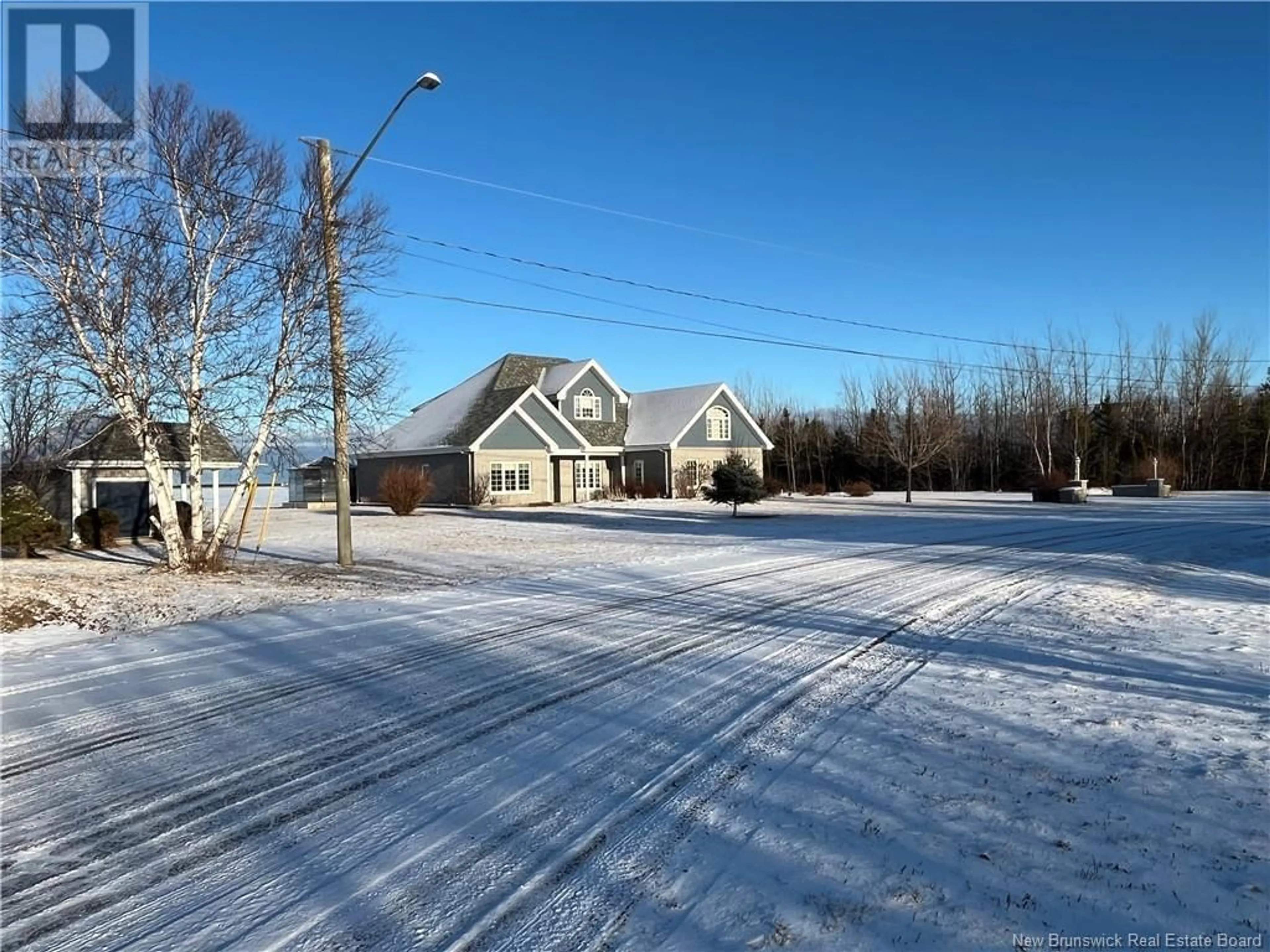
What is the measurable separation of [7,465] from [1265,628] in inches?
884

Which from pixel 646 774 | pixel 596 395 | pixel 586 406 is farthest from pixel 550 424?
pixel 646 774

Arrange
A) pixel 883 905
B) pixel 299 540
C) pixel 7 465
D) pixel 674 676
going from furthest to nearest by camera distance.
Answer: pixel 299 540 < pixel 7 465 < pixel 674 676 < pixel 883 905

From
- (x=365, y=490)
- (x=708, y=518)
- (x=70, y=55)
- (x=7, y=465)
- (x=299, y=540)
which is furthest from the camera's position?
(x=365, y=490)

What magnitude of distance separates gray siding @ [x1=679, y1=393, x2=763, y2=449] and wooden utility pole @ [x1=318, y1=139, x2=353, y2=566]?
2951 centimetres

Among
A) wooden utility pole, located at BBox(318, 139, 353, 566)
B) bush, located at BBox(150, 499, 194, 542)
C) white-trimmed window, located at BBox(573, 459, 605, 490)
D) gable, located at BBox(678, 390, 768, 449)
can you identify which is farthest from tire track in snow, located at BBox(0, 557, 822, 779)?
gable, located at BBox(678, 390, 768, 449)

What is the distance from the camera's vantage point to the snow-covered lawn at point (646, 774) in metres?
3.37

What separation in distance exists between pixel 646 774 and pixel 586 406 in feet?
135

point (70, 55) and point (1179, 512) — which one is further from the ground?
point (70, 55)

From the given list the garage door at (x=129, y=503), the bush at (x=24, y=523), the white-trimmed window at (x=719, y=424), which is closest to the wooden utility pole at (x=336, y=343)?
the bush at (x=24, y=523)

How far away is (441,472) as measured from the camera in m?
39.8

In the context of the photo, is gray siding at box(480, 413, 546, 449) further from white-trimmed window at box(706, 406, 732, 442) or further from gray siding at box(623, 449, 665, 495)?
white-trimmed window at box(706, 406, 732, 442)

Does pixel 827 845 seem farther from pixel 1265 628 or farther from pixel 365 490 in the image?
pixel 365 490

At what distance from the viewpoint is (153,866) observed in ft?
12.6

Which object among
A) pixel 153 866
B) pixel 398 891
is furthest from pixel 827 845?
pixel 153 866
